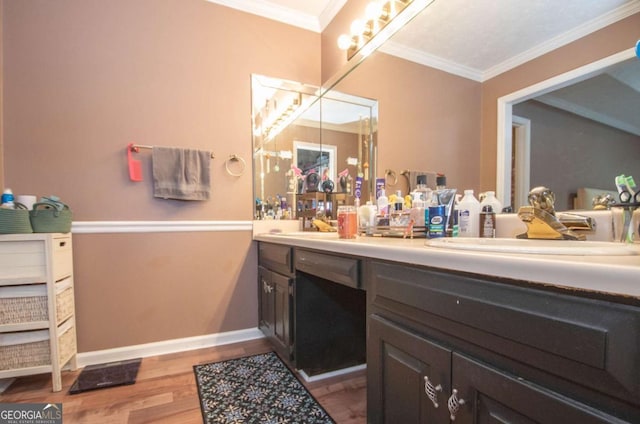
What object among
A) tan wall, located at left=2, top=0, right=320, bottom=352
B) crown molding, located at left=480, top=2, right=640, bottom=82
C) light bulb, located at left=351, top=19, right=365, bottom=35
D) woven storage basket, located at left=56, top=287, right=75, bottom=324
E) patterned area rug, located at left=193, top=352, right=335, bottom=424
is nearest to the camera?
crown molding, located at left=480, top=2, right=640, bottom=82

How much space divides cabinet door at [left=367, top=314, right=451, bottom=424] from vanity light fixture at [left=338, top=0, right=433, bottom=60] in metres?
1.50

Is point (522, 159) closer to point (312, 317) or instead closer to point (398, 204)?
point (398, 204)

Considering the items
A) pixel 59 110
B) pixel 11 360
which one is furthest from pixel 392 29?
pixel 11 360

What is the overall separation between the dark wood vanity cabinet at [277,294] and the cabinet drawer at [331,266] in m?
0.17

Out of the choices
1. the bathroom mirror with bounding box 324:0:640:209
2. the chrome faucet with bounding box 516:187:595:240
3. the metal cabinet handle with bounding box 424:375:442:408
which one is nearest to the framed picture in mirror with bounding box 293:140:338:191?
the bathroom mirror with bounding box 324:0:640:209

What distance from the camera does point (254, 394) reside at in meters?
→ 1.40

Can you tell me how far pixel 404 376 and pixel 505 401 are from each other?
0.28 metres

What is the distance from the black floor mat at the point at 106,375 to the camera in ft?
4.86

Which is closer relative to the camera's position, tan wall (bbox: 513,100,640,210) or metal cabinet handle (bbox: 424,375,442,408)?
metal cabinet handle (bbox: 424,375,442,408)

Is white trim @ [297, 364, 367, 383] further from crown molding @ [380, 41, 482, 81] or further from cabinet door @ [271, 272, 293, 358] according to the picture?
crown molding @ [380, 41, 482, 81]

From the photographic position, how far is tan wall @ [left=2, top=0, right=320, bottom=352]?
1.65 m

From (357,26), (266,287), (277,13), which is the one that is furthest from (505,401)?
(277,13)

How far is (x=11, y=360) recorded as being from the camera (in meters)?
1.40

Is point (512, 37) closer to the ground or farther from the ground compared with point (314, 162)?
farther from the ground
